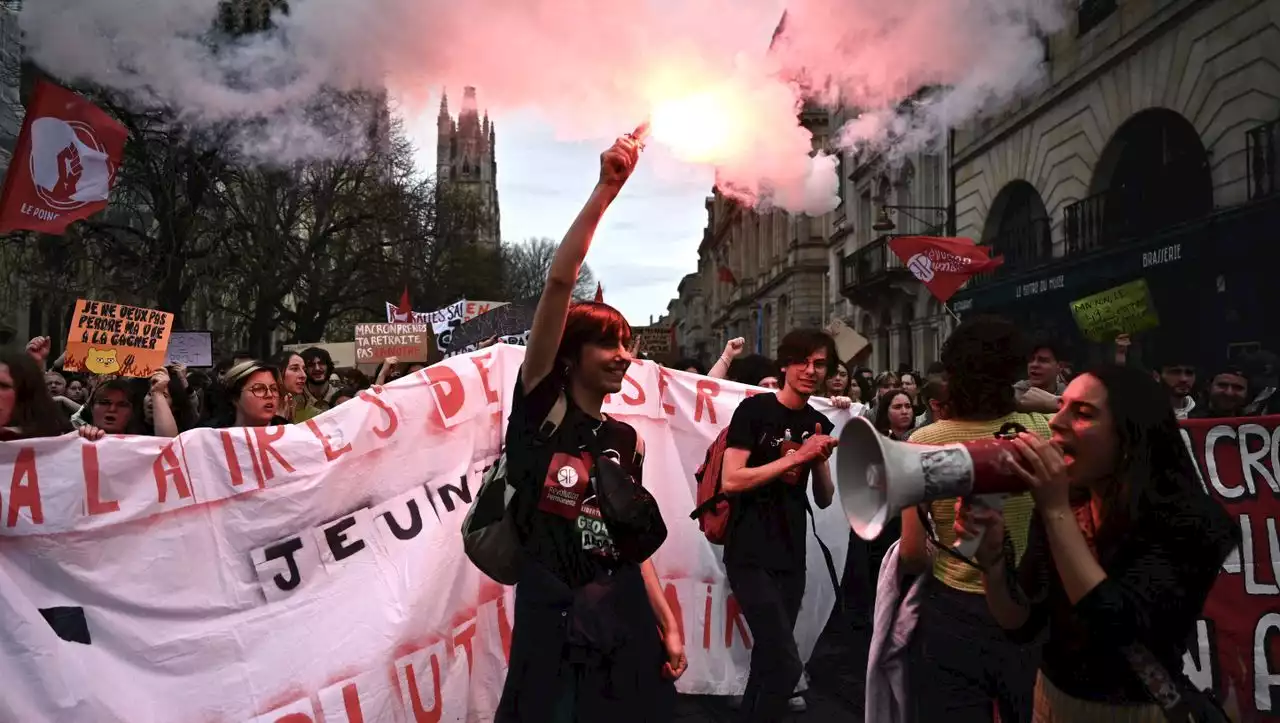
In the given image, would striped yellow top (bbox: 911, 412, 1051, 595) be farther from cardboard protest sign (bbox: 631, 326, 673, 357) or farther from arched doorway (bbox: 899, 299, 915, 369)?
arched doorway (bbox: 899, 299, 915, 369)

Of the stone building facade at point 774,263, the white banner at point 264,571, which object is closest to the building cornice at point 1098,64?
the stone building facade at point 774,263

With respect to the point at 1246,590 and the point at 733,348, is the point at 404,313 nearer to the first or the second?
the point at 733,348

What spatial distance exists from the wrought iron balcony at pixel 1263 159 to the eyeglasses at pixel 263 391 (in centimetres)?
1039

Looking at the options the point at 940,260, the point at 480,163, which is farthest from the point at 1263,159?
the point at 480,163

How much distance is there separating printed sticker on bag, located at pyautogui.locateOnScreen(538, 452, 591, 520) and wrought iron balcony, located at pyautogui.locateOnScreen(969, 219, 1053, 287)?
14.3m

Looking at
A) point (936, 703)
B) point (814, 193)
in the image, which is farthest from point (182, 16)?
point (936, 703)

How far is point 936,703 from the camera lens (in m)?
2.71

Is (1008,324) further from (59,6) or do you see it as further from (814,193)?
(59,6)

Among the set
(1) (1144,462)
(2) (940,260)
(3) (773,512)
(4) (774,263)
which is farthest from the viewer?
(4) (774,263)

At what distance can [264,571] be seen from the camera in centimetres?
382

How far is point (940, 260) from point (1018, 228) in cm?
781

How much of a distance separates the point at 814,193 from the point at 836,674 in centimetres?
362

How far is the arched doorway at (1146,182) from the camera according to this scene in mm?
12211

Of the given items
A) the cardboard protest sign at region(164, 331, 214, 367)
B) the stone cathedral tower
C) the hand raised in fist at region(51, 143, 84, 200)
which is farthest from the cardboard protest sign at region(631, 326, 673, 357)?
the stone cathedral tower
